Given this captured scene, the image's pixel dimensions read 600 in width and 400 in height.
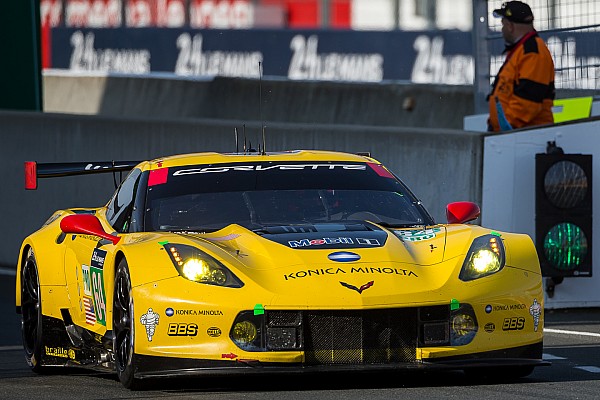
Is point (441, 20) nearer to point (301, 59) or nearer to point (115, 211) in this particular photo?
point (301, 59)

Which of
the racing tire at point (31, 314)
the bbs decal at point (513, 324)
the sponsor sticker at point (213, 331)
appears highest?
the sponsor sticker at point (213, 331)

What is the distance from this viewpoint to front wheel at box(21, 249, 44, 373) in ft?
31.2

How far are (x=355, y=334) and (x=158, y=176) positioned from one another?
6.13ft

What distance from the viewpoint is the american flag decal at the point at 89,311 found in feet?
29.2

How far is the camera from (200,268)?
790cm

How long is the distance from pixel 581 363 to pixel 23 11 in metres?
12.6

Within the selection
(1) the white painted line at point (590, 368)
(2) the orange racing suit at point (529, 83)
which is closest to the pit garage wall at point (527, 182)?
(2) the orange racing suit at point (529, 83)

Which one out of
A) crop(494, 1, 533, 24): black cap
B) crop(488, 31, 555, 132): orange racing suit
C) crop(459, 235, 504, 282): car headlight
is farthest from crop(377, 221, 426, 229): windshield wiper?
crop(494, 1, 533, 24): black cap

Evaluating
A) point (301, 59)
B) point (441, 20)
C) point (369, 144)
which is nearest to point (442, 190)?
point (369, 144)

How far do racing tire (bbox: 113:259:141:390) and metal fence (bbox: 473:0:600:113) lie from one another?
7.88m

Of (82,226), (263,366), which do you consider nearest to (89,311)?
(82,226)

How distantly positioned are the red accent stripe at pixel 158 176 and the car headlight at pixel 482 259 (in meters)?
1.76

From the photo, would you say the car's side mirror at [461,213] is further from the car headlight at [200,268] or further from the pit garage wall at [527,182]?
the pit garage wall at [527,182]

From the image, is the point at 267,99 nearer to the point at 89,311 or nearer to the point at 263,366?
the point at 89,311
